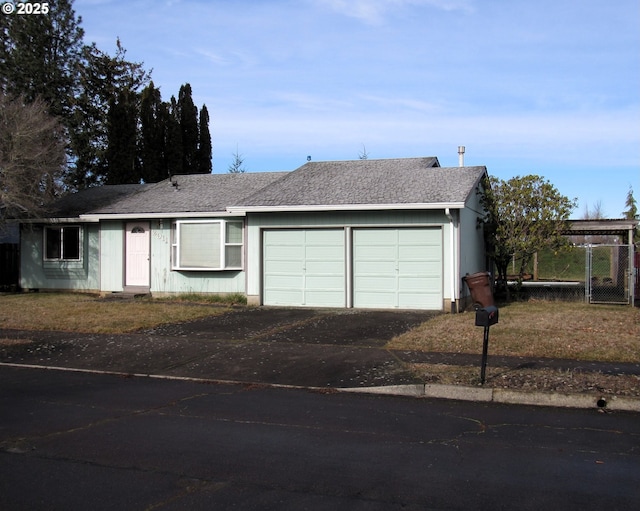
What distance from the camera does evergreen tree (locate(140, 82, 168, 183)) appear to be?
110 feet

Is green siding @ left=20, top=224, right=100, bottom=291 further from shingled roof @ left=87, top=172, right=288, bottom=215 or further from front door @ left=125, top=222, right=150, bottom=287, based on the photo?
front door @ left=125, top=222, right=150, bottom=287

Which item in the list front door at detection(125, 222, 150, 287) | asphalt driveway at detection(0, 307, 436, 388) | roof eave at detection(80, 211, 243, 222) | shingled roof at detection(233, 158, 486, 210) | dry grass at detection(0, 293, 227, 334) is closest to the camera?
asphalt driveway at detection(0, 307, 436, 388)

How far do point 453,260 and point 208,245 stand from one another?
7.24m

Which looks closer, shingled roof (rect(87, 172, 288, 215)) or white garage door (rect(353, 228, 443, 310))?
white garage door (rect(353, 228, 443, 310))

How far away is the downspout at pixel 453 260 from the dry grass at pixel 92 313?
→ 5939 mm

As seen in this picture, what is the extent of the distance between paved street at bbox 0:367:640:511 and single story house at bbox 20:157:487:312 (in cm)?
853

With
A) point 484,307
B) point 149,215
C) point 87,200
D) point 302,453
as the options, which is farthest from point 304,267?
point 302,453

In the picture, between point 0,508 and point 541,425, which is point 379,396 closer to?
point 541,425

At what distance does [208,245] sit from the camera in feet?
60.6

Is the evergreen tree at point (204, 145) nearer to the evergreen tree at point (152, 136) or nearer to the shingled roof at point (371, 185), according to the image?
the evergreen tree at point (152, 136)

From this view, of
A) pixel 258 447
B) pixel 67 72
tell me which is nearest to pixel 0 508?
pixel 258 447

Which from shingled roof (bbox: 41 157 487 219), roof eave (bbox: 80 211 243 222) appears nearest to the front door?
roof eave (bbox: 80 211 243 222)

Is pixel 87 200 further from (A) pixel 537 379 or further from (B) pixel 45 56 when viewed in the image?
(A) pixel 537 379

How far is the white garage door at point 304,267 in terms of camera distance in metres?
16.8
